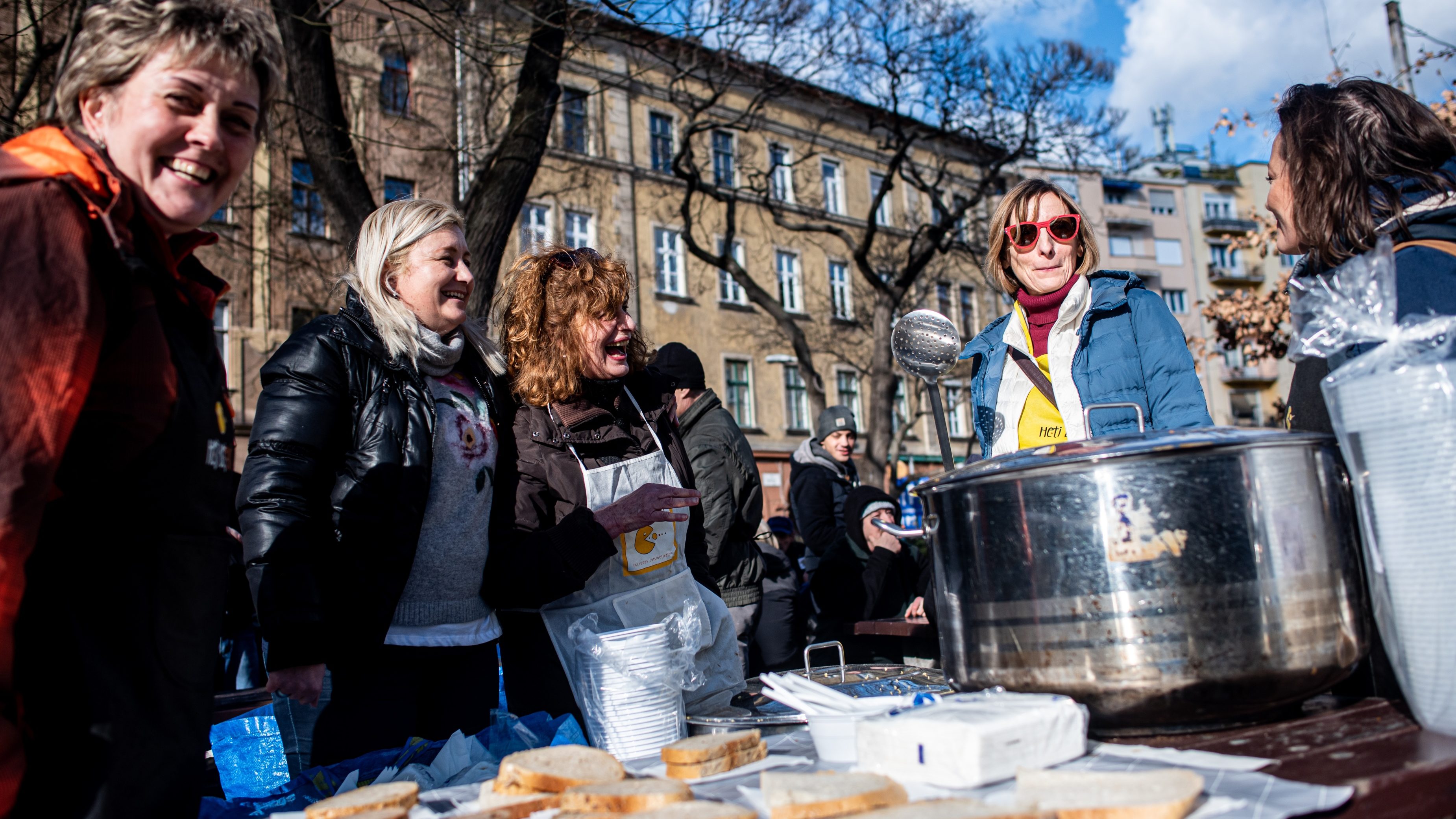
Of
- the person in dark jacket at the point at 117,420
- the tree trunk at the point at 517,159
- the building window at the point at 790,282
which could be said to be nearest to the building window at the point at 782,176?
the building window at the point at 790,282

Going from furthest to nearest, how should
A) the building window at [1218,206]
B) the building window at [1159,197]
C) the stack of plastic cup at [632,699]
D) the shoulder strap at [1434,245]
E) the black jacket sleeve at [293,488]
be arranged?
the building window at [1218,206] < the building window at [1159,197] < the black jacket sleeve at [293,488] < the stack of plastic cup at [632,699] < the shoulder strap at [1434,245]

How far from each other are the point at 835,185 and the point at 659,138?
656cm

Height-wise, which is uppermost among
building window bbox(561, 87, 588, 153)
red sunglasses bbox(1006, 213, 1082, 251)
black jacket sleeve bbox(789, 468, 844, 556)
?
building window bbox(561, 87, 588, 153)

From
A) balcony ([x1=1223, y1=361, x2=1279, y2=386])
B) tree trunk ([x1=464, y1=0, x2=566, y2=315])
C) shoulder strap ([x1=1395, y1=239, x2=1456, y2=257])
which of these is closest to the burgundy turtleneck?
shoulder strap ([x1=1395, y1=239, x2=1456, y2=257])

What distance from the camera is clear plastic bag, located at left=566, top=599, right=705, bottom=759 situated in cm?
183

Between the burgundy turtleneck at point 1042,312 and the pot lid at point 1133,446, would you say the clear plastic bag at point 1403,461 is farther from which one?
the burgundy turtleneck at point 1042,312

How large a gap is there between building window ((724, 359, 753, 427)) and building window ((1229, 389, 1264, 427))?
33843 millimetres

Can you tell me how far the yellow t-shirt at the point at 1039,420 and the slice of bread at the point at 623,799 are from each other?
157 cm

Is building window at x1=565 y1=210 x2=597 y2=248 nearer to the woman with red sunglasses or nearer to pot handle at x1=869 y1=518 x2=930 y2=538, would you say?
the woman with red sunglasses

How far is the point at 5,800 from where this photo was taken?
1058 millimetres

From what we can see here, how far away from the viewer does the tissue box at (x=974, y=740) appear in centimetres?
113

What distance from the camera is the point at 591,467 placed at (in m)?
2.53

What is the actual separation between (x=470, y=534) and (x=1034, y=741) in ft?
5.10

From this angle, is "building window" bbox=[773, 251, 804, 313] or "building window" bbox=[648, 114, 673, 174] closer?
"building window" bbox=[648, 114, 673, 174]
